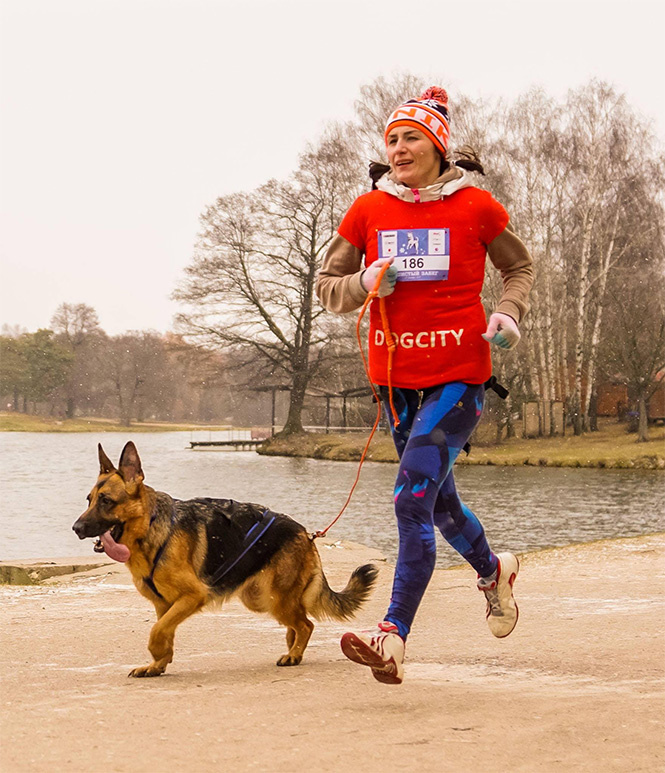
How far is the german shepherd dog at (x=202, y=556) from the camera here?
14.4 feet

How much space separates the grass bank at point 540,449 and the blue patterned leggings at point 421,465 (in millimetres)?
22671

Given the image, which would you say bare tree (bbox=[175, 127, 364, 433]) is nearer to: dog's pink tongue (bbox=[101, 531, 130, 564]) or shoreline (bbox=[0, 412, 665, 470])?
shoreline (bbox=[0, 412, 665, 470])

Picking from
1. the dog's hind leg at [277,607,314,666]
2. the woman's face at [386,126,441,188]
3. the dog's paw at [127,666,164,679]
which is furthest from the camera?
the dog's hind leg at [277,607,314,666]

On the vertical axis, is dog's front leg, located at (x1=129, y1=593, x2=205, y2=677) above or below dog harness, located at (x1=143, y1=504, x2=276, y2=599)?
below

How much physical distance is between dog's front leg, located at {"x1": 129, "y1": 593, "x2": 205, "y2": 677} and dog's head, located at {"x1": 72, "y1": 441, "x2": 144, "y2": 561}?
1.01 ft

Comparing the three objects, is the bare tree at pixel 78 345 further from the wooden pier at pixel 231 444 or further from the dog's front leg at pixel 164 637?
the dog's front leg at pixel 164 637

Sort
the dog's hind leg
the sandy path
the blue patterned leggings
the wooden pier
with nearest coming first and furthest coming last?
the sandy path, the blue patterned leggings, the dog's hind leg, the wooden pier

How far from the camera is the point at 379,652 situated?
349 centimetres

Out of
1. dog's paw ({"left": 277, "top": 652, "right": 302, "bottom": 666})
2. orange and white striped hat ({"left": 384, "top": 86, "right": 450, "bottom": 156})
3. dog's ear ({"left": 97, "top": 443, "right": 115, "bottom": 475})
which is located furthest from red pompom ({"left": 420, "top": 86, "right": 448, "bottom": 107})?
dog's paw ({"left": 277, "top": 652, "right": 302, "bottom": 666})

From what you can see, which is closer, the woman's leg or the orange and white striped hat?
the orange and white striped hat

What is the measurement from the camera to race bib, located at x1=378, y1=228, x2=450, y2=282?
401 centimetres

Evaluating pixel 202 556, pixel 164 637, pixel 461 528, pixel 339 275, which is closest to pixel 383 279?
pixel 339 275

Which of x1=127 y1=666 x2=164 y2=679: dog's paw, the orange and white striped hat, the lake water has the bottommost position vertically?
the lake water

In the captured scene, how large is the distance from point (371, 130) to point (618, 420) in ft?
66.1
